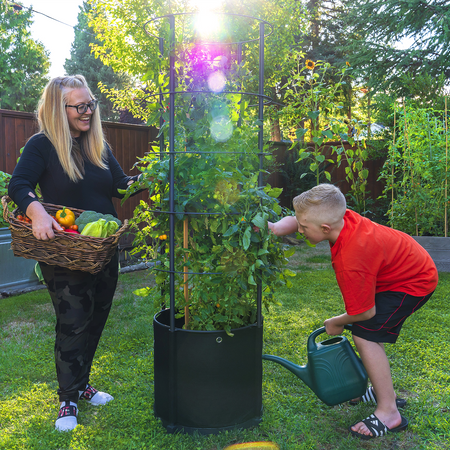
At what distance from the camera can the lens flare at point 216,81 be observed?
1.67 m

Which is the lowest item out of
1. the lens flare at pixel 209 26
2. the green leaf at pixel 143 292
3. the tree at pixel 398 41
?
the green leaf at pixel 143 292

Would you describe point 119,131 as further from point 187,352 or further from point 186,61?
point 187,352

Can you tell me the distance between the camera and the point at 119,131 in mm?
5410

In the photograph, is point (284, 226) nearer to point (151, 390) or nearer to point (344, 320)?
point (344, 320)

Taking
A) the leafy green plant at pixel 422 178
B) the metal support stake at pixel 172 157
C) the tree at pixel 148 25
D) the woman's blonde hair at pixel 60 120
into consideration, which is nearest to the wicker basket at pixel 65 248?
the metal support stake at pixel 172 157

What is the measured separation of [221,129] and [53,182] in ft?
2.60

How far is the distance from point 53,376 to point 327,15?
1628 cm

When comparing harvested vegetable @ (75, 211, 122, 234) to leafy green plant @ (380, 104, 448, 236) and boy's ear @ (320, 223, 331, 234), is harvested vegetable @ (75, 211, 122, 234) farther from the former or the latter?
leafy green plant @ (380, 104, 448, 236)

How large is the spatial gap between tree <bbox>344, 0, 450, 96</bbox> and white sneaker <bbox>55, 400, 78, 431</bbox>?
336 inches

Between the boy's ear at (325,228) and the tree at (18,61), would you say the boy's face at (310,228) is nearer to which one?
the boy's ear at (325,228)

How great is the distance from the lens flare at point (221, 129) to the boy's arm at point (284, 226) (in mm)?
427

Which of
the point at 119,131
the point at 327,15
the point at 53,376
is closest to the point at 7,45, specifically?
the point at 327,15

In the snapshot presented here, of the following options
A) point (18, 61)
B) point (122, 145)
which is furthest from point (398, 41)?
point (18, 61)

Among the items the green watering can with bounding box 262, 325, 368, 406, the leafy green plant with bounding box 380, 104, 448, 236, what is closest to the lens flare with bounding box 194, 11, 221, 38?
the green watering can with bounding box 262, 325, 368, 406
